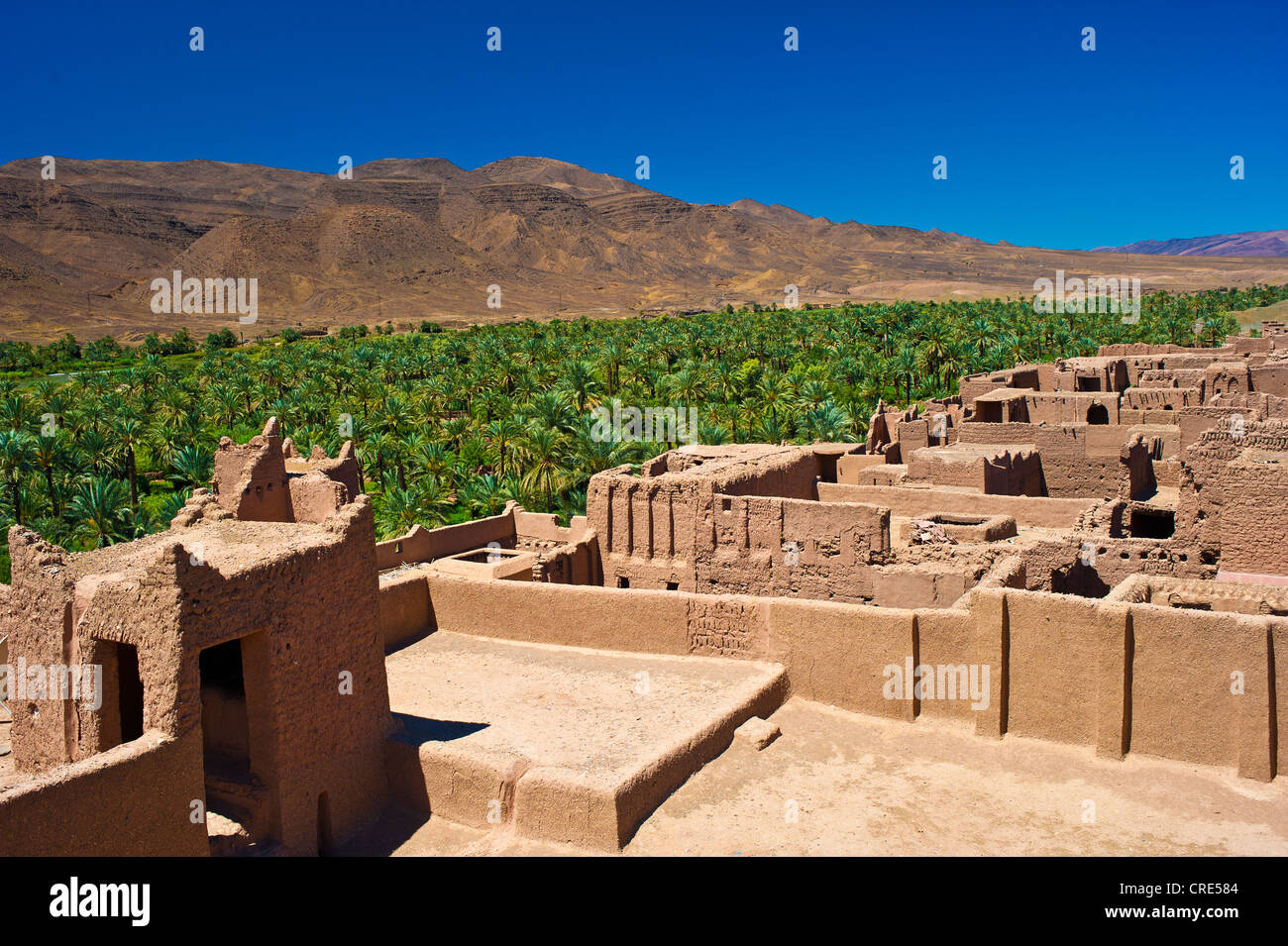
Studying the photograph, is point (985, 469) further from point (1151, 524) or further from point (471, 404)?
point (471, 404)

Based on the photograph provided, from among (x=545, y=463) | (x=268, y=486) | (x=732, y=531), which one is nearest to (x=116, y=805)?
(x=268, y=486)

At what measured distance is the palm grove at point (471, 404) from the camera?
33.3 meters

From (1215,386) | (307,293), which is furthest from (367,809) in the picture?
(307,293)

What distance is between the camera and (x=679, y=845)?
416 inches

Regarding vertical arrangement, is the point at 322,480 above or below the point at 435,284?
below

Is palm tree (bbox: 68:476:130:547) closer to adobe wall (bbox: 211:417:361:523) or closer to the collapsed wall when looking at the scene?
adobe wall (bbox: 211:417:361:523)

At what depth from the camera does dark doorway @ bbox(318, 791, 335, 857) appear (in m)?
11.6

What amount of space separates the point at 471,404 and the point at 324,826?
40.4 meters

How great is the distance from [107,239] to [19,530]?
177736 mm

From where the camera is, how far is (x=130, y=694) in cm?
1122

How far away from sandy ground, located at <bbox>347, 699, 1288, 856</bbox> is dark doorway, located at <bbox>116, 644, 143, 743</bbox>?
2.81m

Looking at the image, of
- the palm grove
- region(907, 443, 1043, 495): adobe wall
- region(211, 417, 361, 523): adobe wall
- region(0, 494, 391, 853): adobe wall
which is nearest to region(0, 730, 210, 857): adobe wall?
region(0, 494, 391, 853): adobe wall
